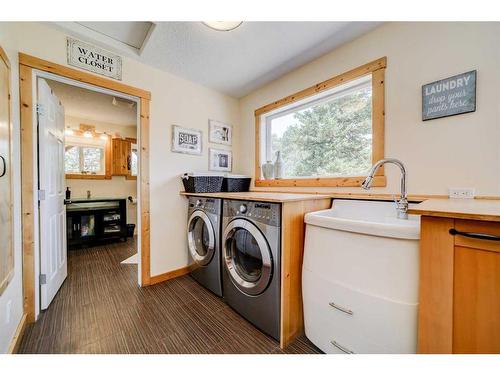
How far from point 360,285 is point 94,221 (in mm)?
3845

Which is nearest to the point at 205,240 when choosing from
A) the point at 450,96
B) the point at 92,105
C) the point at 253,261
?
the point at 253,261

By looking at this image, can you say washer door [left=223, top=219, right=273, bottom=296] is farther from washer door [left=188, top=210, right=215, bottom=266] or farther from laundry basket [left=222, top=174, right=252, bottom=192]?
laundry basket [left=222, top=174, right=252, bottom=192]

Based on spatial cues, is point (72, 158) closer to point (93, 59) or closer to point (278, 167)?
point (93, 59)

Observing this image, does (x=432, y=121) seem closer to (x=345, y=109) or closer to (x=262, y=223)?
(x=345, y=109)

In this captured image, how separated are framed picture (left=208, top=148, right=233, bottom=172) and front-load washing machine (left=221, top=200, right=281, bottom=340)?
1030 mm

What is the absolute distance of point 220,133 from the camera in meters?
2.67

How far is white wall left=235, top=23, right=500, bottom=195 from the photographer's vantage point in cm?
115

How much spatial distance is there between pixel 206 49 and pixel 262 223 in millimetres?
1651

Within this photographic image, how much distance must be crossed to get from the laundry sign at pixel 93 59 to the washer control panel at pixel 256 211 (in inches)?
63.3

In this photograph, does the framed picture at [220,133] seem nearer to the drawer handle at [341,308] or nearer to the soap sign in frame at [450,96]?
the soap sign in frame at [450,96]

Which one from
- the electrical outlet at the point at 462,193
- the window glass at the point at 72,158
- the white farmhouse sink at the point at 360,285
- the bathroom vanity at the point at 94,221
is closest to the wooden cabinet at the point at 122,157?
the window glass at the point at 72,158

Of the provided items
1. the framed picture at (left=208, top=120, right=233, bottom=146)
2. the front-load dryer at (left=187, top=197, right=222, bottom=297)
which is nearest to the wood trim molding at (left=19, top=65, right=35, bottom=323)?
the front-load dryer at (left=187, top=197, right=222, bottom=297)

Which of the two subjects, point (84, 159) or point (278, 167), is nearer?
point (278, 167)
